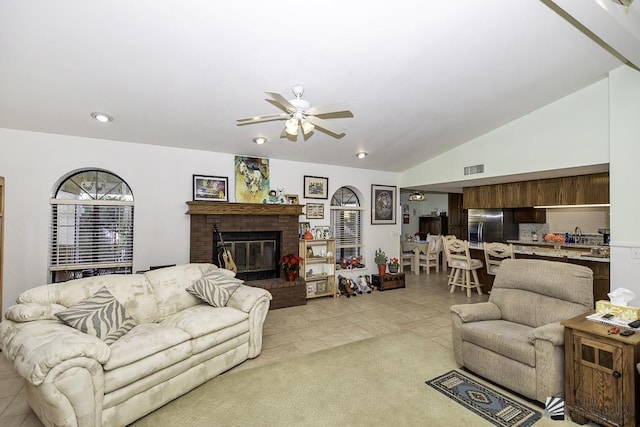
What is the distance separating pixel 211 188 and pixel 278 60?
266 cm

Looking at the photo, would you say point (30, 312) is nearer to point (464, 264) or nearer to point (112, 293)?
point (112, 293)

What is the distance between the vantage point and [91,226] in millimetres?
4285

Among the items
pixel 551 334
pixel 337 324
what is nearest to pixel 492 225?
pixel 337 324

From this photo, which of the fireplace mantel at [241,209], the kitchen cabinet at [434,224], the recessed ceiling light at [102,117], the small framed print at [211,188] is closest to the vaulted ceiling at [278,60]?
the recessed ceiling light at [102,117]

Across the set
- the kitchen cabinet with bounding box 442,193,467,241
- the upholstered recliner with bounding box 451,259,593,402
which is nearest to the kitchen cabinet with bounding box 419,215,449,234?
the kitchen cabinet with bounding box 442,193,467,241

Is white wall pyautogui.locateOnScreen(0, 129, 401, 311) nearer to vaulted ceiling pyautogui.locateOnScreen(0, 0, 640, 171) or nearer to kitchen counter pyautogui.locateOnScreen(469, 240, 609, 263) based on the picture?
vaulted ceiling pyautogui.locateOnScreen(0, 0, 640, 171)

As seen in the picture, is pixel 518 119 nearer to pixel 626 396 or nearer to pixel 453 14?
pixel 453 14

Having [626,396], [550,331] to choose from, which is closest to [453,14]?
[550,331]

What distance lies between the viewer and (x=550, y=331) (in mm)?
2354

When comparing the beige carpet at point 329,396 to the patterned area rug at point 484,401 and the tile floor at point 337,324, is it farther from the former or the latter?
the tile floor at point 337,324

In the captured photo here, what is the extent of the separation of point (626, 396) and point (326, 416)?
197 centimetres

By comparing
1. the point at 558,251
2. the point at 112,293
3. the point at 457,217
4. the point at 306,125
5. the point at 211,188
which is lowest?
the point at 112,293

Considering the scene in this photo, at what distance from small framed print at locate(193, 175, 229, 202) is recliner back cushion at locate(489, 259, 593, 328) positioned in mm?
4011

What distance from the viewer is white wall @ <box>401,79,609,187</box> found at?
395 centimetres
